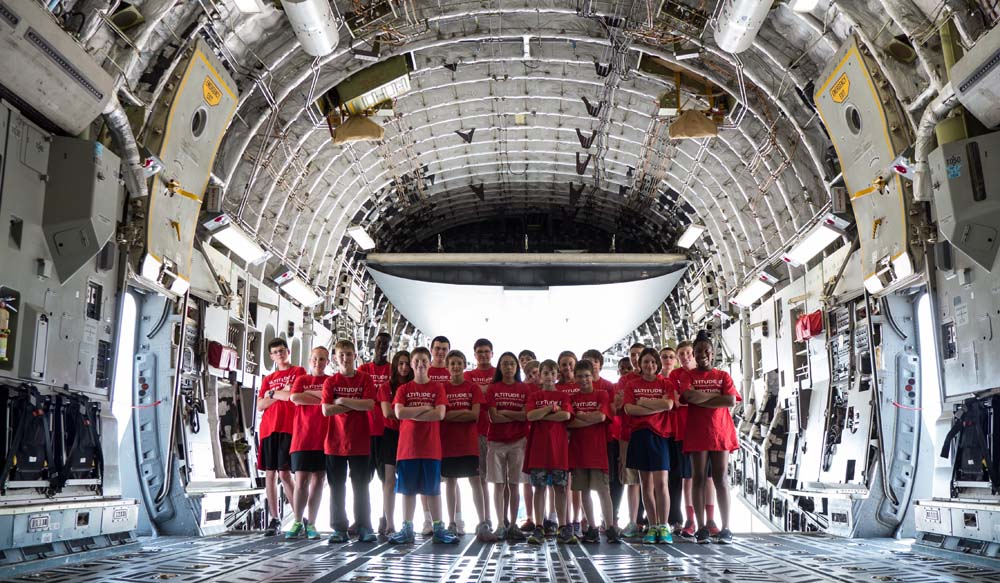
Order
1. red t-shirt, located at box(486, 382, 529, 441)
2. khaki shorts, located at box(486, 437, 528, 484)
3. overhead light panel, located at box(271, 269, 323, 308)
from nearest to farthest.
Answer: red t-shirt, located at box(486, 382, 529, 441) < khaki shorts, located at box(486, 437, 528, 484) < overhead light panel, located at box(271, 269, 323, 308)

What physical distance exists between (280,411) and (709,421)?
373 cm

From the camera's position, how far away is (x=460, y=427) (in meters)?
6.91

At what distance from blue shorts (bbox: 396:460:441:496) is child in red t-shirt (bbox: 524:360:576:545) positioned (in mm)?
817

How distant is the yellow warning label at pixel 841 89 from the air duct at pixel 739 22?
3.14 feet

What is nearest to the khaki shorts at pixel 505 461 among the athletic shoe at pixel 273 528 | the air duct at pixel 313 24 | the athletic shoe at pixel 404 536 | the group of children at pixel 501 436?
the group of children at pixel 501 436

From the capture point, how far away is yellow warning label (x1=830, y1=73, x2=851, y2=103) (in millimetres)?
8523

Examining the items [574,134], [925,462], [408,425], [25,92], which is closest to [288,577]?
[408,425]

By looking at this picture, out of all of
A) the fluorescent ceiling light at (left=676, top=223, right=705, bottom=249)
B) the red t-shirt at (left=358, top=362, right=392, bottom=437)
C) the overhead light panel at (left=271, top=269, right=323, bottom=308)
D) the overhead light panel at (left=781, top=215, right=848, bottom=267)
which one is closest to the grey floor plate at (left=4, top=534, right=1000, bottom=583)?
the red t-shirt at (left=358, top=362, right=392, bottom=437)

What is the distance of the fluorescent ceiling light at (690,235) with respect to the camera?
1520 cm

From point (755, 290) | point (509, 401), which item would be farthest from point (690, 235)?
point (509, 401)

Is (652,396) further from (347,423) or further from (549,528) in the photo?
(347,423)

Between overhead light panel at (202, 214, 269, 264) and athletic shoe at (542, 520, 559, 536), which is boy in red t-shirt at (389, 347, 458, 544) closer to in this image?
athletic shoe at (542, 520, 559, 536)

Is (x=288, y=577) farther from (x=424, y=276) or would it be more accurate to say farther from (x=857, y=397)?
(x=424, y=276)

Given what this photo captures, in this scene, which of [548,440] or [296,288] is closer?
[548,440]
